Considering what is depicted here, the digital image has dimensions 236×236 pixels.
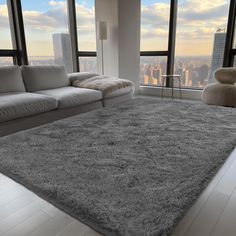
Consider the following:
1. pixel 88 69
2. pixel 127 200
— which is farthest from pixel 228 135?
pixel 88 69

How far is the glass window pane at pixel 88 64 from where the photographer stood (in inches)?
200

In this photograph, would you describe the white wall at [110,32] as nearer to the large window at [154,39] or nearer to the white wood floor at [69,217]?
the large window at [154,39]

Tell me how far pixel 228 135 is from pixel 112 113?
140 centimetres

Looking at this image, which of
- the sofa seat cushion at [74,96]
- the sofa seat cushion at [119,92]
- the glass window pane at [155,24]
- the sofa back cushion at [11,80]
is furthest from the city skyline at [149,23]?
the sofa seat cushion at [74,96]

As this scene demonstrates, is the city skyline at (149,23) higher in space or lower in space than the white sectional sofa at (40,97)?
higher

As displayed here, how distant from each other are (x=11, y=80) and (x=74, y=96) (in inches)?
34.6

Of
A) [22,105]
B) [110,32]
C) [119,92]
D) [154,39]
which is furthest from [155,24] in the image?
[22,105]

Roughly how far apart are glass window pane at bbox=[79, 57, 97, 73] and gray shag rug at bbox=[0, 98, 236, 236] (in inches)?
103

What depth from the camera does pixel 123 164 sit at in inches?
65.6

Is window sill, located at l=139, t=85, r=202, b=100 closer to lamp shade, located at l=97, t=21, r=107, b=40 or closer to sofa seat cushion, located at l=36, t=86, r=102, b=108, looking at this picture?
lamp shade, located at l=97, t=21, r=107, b=40

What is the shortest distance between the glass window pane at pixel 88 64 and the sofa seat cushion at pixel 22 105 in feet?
8.31

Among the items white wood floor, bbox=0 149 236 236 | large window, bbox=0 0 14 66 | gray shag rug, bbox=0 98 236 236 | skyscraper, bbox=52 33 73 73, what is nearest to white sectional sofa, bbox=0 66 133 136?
gray shag rug, bbox=0 98 236 236

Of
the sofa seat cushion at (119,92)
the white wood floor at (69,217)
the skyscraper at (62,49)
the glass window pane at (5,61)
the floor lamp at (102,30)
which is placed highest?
the floor lamp at (102,30)

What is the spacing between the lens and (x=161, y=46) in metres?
4.64
